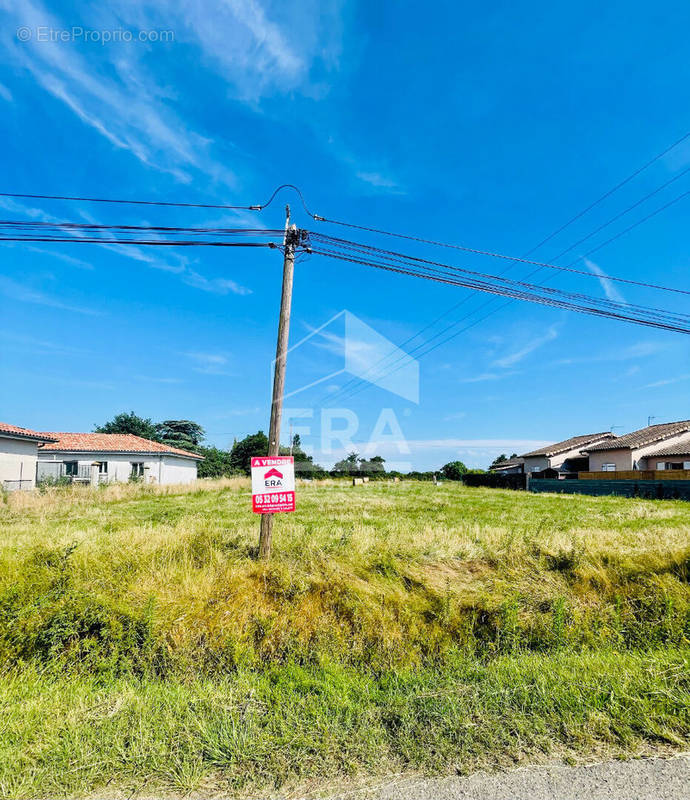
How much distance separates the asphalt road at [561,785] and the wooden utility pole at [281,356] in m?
3.93

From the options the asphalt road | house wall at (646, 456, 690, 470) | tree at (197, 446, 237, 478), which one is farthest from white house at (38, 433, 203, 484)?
house wall at (646, 456, 690, 470)

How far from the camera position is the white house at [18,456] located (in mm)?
23094

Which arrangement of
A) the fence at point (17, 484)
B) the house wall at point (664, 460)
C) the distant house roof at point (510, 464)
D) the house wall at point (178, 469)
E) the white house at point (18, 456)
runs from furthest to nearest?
the distant house roof at point (510, 464), the house wall at point (178, 469), the house wall at point (664, 460), the white house at point (18, 456), the fence at point (17, 484)

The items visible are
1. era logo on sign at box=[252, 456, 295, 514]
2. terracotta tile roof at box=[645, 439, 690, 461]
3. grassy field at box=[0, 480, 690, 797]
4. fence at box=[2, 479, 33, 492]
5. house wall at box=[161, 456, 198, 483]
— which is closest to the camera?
grassy field at box=[0, 480, 690, 797]

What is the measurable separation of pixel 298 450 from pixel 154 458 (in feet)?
106

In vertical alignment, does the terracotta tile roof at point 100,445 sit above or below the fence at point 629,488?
above

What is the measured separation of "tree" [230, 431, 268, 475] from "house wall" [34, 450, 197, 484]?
2219cm

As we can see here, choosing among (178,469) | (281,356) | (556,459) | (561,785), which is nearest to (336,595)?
(561,785)

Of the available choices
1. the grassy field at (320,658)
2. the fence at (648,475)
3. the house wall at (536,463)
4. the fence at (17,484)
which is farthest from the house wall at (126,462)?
the house wall at (536,463)

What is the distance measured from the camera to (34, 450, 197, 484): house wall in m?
34.4

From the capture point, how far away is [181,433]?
6775 centimetres

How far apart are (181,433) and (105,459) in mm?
32765

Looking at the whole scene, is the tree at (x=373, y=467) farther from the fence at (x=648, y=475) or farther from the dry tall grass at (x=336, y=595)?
the dry tall grass at (x=336, y=595)

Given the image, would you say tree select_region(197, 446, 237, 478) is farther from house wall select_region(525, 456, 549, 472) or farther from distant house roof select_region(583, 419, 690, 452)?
distant house roof select_region(583, 419, 690, 452)
